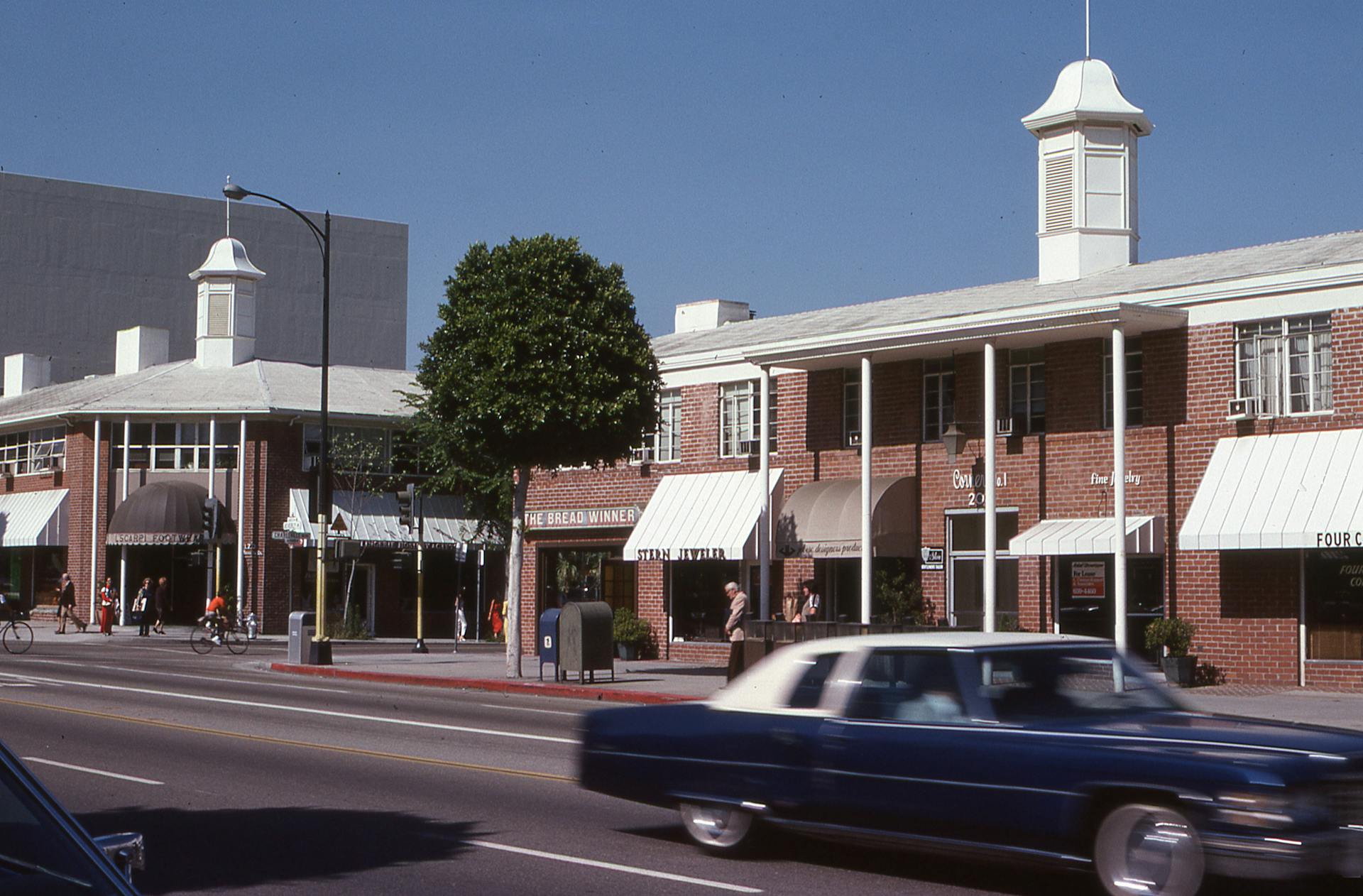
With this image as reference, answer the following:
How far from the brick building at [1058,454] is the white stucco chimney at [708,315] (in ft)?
13.6

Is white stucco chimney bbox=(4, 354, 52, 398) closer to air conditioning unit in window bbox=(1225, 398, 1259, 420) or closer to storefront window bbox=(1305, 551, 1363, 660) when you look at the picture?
air conditioning unit in window bbox=(1225, 398, 1259, 420)

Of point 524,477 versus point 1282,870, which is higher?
point 524,477

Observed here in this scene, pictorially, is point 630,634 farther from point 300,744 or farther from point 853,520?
point 300,744

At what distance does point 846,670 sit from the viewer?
9.67 metres

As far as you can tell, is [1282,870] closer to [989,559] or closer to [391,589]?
[989,559]

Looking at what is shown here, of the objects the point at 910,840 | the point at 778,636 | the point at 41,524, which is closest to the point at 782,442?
the point at 778,636

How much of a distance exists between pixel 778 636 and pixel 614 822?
13754mm

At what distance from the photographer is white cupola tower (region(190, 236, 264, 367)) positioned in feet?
195

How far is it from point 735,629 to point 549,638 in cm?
361

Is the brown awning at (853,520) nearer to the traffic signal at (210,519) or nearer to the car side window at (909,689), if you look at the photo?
the car side window at (909,689)

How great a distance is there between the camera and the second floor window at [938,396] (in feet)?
104

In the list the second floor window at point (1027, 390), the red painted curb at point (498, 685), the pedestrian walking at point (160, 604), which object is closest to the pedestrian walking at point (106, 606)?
the pedestrian walking at point (160, 604)

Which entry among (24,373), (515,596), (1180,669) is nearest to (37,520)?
(24,373)

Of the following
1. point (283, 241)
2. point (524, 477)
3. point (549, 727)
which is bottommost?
point (549, 727)
